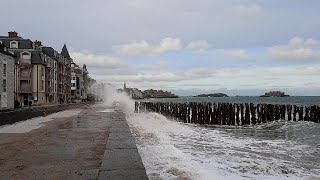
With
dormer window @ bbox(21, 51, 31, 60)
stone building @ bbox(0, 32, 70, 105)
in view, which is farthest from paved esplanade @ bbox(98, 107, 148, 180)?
dormer window @ bbox(21, 51, 31, 60)

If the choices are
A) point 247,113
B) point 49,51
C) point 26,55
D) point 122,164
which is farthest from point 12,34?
point 122,164

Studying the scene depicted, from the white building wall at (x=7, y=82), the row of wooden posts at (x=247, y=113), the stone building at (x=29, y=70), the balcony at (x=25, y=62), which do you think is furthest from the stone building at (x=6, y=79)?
the balcony at (x=25, y=62)

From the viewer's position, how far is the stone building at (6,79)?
4222 cm

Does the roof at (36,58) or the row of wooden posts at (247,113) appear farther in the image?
the roof at (36,58)

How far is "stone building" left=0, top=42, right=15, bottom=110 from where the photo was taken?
42219mm

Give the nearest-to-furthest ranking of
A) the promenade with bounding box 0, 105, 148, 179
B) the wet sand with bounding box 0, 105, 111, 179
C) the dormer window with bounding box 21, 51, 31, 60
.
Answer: the promenade with bounding box 0, 105, 148, 179 < the wet sand with bounding box 0, 105, 111, 179 < the dormer window with bounding box 21, 51, 31, 60

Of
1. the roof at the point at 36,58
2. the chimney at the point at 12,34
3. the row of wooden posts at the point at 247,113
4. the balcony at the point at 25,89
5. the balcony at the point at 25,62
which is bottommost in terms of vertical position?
the row of wooden posts at the point at 247,113

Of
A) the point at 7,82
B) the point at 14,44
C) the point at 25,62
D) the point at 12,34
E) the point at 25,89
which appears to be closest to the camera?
the point at 7,82

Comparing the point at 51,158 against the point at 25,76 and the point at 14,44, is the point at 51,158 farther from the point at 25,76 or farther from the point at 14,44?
the point at 14,44

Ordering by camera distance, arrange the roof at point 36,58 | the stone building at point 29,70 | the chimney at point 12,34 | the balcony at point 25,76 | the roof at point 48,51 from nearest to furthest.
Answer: the stone building at point 29,70 → the balcony at point 25,76 → the roof at point 36,58 → the chimney at point 12,34 → the roof at point 48,51

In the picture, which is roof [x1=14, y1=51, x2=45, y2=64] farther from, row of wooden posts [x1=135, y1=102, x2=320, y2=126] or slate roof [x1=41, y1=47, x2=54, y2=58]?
row of wooden posts [x1=135, y1=102, x2=320, y2=126]

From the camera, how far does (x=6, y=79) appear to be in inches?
1729

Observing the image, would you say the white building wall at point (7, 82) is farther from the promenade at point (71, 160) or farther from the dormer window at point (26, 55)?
the promenade at point (71, 160)

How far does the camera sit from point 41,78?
7019cm
